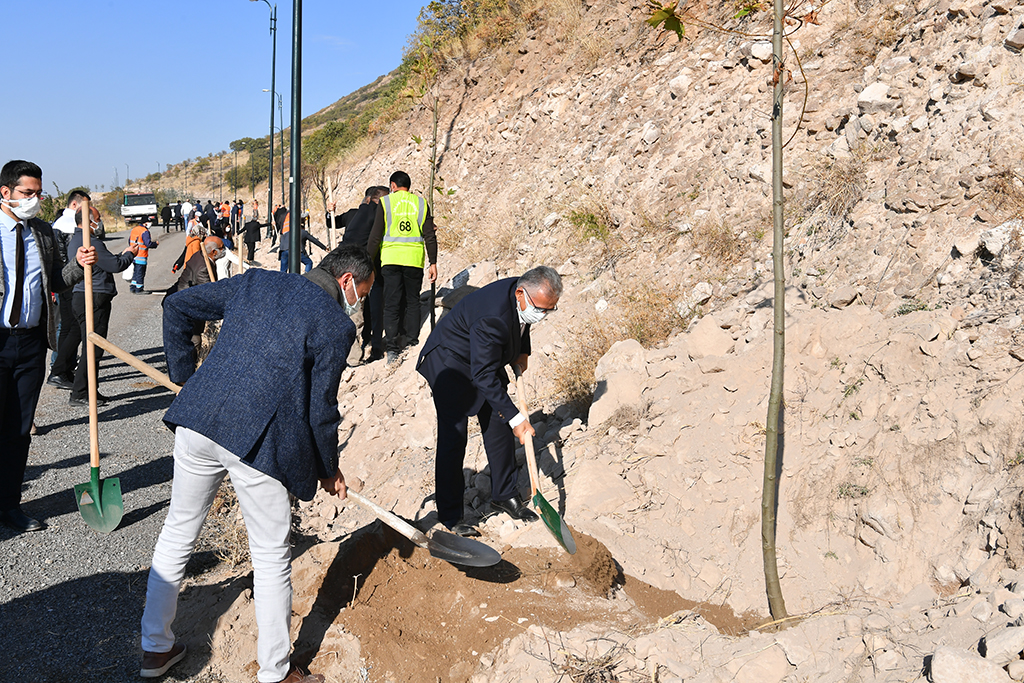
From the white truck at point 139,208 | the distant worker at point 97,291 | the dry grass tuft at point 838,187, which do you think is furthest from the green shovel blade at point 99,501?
the white truck at point 139,208

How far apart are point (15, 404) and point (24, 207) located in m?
1.22

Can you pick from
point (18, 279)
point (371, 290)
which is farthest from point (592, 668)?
point (371, 290)

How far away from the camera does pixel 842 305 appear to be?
4996 millimetres

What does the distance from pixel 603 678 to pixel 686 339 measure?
2.87 m

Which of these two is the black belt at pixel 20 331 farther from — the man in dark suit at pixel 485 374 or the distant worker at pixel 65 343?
the distant worker at pixel 65 343

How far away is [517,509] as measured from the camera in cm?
449

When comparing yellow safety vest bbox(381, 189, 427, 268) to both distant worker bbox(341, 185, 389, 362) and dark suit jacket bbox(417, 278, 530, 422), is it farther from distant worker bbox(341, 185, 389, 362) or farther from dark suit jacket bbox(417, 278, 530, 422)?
dark suit jacket bbox(417, 278, 530, 422)

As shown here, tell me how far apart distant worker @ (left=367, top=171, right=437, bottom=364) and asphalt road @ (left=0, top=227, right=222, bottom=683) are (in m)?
2.59

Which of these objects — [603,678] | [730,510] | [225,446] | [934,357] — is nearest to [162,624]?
[225,446]

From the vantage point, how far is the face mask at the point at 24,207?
14.3ft

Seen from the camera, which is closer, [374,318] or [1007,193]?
[1007,193]

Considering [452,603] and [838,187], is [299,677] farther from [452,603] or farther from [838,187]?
[838,187]

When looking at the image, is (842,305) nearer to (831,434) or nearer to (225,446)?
(831,434)

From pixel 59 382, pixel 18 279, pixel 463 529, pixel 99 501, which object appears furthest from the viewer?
pixel 59 382
